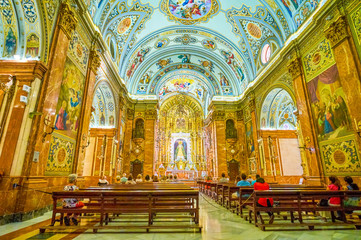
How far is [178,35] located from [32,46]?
1127 centimetres

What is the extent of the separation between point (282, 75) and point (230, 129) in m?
7.62

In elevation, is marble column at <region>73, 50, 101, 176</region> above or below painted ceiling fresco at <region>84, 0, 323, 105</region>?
below

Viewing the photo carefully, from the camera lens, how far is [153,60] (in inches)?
680

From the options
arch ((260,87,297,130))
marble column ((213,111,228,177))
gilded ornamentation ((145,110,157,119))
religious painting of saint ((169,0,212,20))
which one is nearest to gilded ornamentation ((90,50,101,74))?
religious painting of saint ((169,0,212,20))

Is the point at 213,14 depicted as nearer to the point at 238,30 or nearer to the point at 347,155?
the point at 238,30

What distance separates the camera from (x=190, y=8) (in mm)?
12844

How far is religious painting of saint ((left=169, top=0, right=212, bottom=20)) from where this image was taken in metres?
12.3

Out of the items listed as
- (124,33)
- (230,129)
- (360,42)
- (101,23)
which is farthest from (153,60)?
(360,42)

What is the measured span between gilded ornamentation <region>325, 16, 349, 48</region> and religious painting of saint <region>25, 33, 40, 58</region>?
10.0 m

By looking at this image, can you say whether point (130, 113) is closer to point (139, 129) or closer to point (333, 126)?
point (139, 129)

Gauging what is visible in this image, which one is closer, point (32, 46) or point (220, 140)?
point (32, 46)

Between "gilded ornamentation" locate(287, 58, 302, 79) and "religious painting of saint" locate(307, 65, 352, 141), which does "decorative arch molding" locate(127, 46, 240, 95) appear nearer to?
"gilded ornamentation" locate(287, 58, 302, 79)

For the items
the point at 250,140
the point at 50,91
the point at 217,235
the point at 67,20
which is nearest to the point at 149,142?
the point at 250,140

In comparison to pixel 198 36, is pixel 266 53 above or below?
below
